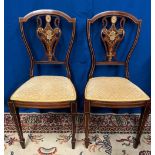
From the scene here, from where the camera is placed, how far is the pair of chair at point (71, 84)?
1440mm

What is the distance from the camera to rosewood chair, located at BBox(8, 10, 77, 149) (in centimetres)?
144

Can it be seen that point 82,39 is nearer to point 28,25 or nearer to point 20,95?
point 28,25

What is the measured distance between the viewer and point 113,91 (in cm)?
150

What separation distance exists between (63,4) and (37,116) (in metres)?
1.01

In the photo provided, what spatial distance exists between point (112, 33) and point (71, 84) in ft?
1.67

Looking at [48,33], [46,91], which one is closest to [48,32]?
[48,33]

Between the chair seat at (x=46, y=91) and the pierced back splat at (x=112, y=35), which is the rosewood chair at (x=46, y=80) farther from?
the pierced back splat at (x=112, y=35)

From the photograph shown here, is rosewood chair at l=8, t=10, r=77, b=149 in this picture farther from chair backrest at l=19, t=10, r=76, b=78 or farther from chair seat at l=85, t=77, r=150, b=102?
chair seat at l=85, t=77, r=150, b=102

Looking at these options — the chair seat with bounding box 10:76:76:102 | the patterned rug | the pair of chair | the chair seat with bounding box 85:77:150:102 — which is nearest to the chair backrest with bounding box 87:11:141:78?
the pair of chair

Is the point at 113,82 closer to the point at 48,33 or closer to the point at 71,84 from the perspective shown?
the point at 71,84

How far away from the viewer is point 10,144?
66.4 inches

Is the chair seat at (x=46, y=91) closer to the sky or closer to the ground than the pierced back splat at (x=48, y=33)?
closer to the ground

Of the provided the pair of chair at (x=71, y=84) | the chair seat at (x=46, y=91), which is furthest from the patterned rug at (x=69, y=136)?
the chair seat at (x=46, y=91)
